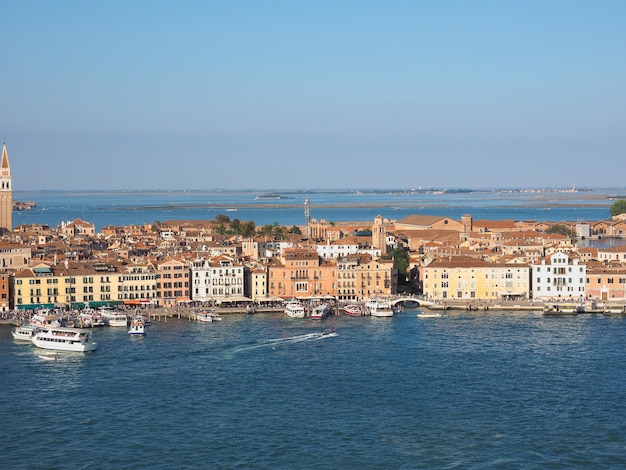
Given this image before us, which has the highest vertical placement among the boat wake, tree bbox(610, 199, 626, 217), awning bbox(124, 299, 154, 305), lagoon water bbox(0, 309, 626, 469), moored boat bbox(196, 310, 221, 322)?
tree bbox(610, 199, 626, 217)

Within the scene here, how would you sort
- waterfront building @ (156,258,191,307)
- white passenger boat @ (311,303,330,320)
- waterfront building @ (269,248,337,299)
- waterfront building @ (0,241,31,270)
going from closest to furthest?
white passenger boat @ (311,303,330,320), waterfront building @ (156,258,191,307), waterfront building @ (269,248,337,299), waterfront building @ (0,241,31,270)

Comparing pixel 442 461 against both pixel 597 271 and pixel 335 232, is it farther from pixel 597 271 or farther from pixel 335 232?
pixel 335 232

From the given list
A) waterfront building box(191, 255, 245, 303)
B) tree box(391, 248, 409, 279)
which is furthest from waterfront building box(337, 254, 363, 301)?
tree box(391, 248, 409, 279)

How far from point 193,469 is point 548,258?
20.0 meters

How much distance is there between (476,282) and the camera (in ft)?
107

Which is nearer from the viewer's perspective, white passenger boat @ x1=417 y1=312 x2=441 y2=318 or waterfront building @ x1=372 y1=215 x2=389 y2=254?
white passenger boat @ x1=417 y1=312 x2=441 y2=318

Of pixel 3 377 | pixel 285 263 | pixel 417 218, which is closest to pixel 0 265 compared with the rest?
pixel 285 263

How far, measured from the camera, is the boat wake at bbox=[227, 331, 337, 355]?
24.0 meters

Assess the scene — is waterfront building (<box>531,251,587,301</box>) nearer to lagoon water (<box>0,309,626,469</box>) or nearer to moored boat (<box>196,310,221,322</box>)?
lagoon water (<box>0,309,626,469</box>)

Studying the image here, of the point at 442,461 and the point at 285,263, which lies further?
the point at 285,263

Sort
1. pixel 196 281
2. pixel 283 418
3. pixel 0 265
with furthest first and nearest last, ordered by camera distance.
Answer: pixel 0 265, pixel 196 281, pixel 283 418

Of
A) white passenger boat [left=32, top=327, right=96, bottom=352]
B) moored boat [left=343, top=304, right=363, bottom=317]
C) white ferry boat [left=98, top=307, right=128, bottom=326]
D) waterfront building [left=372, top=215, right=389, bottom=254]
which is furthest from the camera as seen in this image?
waterfront building [left=372, top=215, right=389, bottom=254]

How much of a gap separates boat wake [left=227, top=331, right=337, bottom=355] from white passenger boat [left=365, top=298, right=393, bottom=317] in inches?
140

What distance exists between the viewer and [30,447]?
52.7 feet
